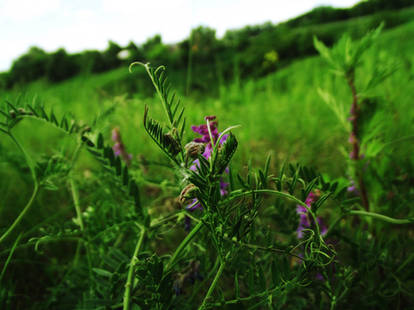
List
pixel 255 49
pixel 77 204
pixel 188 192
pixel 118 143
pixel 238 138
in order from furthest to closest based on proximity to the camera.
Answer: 1. pixel 255 49
2. pixel 118 143
3. pixel 77 204
4. pixel 238 138
5. pixel 188 192

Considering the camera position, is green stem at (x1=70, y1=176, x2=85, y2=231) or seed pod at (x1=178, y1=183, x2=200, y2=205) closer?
seed pod at (x1=178, y1=183, x2=200, y2=205)

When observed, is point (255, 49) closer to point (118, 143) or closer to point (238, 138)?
point (118, 143)

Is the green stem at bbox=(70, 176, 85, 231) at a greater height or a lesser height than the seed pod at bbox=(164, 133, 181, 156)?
lesser

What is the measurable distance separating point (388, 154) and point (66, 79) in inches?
290

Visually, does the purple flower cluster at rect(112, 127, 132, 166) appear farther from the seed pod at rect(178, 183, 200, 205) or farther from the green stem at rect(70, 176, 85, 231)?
the seed pod at rect(178, 183, 200, 205)

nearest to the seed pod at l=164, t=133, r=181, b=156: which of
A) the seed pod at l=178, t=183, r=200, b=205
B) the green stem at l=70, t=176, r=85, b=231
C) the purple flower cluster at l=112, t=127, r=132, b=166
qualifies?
the seed pod at l=178, t=183, r=200, b=205

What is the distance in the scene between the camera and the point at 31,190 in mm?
1254

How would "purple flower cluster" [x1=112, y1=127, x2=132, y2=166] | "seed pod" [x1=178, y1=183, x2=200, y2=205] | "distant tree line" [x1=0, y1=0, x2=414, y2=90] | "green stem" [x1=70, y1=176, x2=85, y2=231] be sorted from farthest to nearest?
"distant tree line" [x1=0, y1=0, x2=414, y2=90]
"purple flower cluster" [x1=112, y1=127, x2=132, y2=166]
"green stem" [x1=70, y1=176, x2=85, y2=231]
"seed pod" [x1=178, y1=183, x2=200, y2=205]

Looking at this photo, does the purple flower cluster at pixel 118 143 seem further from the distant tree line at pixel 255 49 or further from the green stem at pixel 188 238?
the distant tree line at pixel 255 49

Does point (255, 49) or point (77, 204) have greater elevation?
point (255, 49)

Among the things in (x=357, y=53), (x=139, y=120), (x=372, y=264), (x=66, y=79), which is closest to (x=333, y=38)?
(x=66, y=79)

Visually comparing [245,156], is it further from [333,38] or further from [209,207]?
[333,38]

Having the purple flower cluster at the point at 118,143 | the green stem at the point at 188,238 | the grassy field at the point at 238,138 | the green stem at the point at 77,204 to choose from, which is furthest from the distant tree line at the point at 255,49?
the green stem at the point at 188,238

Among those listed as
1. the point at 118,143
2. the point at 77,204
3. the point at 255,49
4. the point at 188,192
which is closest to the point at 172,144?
the point at 188,192
